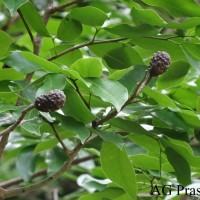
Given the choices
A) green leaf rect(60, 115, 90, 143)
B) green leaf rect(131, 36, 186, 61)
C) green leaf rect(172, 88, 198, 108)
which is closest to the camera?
green leaf rect(60, 115, 90, 143)

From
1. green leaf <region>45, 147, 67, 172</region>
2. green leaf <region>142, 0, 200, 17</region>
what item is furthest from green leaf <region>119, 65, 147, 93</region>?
green leaf <region>45, 147, 67, 172</region>

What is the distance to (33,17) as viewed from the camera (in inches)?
36.7

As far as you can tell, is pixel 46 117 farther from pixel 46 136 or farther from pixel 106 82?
pixel 46 136

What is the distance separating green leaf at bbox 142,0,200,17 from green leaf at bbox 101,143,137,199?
0.24 metres

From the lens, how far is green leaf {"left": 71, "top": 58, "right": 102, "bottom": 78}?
0.80 meters

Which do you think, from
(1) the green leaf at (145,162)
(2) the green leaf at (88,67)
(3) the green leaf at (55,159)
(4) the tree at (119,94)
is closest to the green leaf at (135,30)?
(4) the tree at (119,94)

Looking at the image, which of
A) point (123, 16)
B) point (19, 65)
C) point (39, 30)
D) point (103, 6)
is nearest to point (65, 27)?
point (39, 30)

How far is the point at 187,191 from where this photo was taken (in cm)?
84

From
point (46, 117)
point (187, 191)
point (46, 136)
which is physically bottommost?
point (46, 136)

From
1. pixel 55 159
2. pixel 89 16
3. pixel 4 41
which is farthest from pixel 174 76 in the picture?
pixel 55 159

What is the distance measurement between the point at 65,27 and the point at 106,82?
7.3 inches

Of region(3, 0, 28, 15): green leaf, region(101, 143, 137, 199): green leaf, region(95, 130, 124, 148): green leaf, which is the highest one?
region(3, 0, 28, 15): green leaf

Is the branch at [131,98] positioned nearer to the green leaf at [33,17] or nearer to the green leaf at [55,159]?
the green leaf at [33,17]

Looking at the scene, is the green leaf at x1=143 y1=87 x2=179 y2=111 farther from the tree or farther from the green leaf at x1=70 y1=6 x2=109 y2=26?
the green leaf at x1=70 y1=6 x2=109 y2=26
